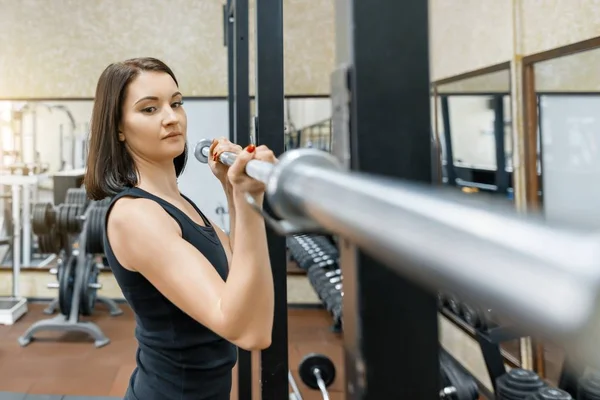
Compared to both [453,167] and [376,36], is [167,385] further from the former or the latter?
[453,167]

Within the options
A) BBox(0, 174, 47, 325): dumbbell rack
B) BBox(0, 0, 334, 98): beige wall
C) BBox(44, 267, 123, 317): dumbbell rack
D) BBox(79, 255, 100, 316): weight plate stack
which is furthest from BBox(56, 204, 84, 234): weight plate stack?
BBox(0, 0, 334, 98): beige wall

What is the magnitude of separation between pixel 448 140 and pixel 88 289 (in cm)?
305

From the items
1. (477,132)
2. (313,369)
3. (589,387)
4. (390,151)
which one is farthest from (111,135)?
(477,132)

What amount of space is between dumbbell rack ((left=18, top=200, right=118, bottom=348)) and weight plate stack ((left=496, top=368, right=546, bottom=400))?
2995 millimetres

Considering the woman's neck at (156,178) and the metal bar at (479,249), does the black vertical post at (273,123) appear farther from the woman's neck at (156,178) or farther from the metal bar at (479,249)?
the metal bar at (479,249)

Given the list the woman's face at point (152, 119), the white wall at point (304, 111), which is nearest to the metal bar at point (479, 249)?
the woman's face at point (152, 119)

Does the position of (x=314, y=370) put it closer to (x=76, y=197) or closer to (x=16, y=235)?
(x=76, y=197)

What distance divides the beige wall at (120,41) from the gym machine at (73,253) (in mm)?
1202

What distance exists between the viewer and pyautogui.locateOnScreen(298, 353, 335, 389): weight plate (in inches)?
122

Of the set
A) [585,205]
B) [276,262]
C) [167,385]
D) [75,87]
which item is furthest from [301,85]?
[167,385]

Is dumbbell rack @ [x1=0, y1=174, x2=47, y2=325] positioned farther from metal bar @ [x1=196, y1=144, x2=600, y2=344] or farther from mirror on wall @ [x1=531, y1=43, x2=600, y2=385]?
metal bar @ [x1=196, y1=144, x2=600, y2=344]

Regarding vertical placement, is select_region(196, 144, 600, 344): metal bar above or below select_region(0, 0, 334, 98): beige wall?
below

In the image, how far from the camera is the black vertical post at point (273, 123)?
4.79 feet

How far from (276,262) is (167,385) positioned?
51cm
